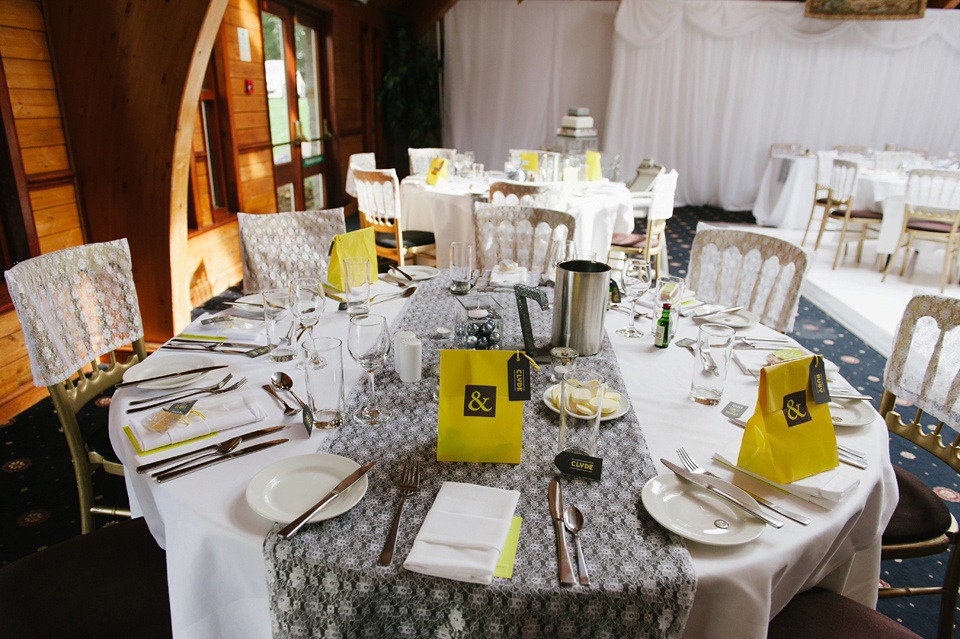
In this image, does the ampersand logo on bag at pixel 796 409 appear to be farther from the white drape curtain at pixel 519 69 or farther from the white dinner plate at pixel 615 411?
the white drape curtain at pixel 519 69

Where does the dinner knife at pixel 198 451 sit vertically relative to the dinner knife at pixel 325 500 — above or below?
below

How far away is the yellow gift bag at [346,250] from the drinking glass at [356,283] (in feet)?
0.16

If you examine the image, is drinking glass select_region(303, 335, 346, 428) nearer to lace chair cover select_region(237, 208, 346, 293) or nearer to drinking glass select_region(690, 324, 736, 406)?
drinking glass select_region(690, 324, 736, 406)

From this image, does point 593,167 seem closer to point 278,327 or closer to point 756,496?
point 278,327

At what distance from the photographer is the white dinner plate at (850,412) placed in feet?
4.00

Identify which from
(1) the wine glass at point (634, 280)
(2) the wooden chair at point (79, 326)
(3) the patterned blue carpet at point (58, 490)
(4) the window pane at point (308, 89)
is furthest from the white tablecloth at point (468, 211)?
(2) the wooden chair at point (79, 326)

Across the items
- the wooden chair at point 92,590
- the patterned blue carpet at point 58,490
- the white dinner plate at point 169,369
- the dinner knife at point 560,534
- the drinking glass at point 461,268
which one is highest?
the drinking glass at point 461,268

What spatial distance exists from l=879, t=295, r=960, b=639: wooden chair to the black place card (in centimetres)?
79

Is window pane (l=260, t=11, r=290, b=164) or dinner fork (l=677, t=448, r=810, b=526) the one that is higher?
window pane (l=260, t=11, r=290, b=164)

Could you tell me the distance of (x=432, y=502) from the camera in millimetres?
958

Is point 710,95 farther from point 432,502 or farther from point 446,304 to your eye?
point 432,502

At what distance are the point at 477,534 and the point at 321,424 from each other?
44cm

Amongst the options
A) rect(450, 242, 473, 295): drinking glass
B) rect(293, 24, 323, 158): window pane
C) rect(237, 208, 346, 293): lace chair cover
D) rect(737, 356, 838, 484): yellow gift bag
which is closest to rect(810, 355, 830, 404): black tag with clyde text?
rect(737, 356, 838, 484): yellow gift bag

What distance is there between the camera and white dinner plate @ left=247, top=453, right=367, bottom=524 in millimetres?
920
